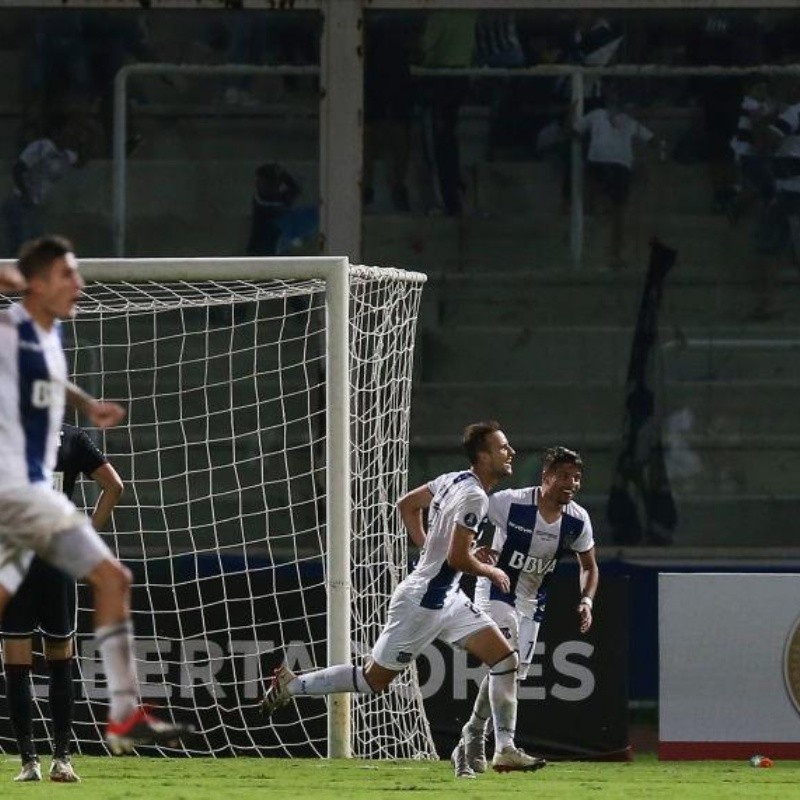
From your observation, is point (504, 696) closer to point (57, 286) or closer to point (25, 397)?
point (25, 397)

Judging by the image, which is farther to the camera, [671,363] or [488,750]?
A: [671,363]

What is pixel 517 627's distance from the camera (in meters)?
10.0

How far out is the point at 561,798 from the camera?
805 cm

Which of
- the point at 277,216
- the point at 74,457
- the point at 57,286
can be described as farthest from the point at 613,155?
the point at 57,286

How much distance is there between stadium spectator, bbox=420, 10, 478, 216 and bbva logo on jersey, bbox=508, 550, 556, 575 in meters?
5.30

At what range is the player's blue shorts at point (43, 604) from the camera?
859cm

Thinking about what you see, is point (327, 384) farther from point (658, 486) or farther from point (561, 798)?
Answer: point (658, 486)

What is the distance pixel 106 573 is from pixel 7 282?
940mm

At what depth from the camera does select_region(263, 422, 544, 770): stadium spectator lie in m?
9.09

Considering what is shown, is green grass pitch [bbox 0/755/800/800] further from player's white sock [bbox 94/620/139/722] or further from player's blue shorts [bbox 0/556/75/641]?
player's white sock [bbox 94/620/139/722]

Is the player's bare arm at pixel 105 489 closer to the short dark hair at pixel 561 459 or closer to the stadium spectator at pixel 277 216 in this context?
the short dark hair at pixel 561 459

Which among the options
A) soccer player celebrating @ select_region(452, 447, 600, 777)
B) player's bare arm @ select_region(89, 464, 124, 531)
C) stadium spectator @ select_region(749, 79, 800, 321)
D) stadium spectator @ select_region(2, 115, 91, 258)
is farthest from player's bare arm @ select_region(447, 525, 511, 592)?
stadium spectator @ select_region(2, 115, 91, 258)

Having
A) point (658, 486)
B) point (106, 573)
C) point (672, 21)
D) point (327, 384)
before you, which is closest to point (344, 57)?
point (672, 21)

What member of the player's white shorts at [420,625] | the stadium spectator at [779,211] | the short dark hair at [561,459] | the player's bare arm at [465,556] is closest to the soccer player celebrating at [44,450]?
the player's bare arm at [465,556]
